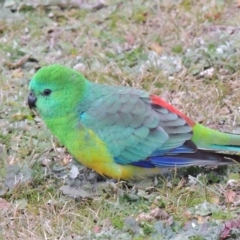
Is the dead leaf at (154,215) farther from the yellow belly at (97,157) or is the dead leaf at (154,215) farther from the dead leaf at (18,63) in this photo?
the dead leaf at (18,63)

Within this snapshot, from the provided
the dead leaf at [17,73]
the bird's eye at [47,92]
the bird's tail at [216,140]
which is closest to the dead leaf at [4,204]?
the bird's eye at [47,92]

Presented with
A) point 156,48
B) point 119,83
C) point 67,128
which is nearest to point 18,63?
point 119,83

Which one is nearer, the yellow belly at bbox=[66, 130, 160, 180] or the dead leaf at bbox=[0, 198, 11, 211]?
the dead leaf at bbox=[0, 198, 11, 211]

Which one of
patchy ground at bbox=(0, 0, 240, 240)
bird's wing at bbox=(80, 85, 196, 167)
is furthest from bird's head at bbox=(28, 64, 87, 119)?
patchy ground at bbox=(0, 0, 240, 240)

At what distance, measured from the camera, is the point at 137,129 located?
4805 millimetres

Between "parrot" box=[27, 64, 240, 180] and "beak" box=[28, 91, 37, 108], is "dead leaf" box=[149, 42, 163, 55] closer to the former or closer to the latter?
"parrot" box=[27, 64, 240, 180]

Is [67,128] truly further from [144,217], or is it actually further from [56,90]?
[144,217]

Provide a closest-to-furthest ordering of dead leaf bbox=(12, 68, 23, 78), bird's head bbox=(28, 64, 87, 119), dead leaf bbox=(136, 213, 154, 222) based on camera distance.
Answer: dead leaf bbox=(136, 213, 154, 222) < bird's head bbox=(28, 64, 87, 119) < dead leaf bbox=(12, 68, 23, 78)

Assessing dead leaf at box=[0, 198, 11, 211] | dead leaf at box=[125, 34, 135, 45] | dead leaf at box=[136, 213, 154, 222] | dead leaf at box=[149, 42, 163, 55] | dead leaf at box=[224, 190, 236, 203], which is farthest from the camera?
dead leaf at box=[125, 34, 135, 45]

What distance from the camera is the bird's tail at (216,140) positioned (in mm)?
4777

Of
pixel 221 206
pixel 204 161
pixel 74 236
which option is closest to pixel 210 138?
pixel 204 161

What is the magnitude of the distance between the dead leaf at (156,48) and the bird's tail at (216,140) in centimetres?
174

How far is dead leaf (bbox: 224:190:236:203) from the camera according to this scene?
14.9 ft

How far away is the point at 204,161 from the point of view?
4.68 meters
